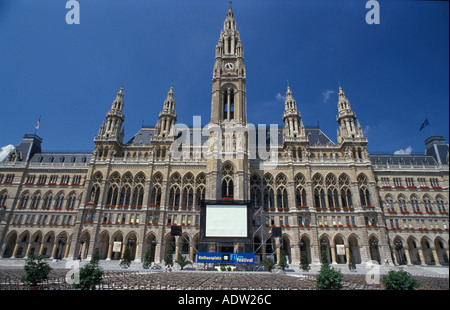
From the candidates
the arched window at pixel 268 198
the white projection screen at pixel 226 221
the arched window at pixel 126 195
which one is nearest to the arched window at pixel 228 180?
the arched window at pixel 268 198

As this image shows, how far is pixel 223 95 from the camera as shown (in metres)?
48.3

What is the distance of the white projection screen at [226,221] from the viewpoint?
31.4m

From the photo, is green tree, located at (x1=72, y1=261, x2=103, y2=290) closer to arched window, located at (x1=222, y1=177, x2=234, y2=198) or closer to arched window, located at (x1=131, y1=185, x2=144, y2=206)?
arched window, located at (x1=222, y1=177, x2=234, y2=198)

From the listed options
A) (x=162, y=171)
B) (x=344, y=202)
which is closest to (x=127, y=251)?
(x=162, y=171)

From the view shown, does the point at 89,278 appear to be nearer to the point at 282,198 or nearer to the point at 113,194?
the point at 282,198

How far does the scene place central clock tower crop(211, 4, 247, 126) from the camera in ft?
149

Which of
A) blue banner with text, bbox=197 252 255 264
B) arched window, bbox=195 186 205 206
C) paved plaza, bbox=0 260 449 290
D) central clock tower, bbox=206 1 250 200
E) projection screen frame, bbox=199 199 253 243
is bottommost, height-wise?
paved plaza, bbox=0 260 449 290

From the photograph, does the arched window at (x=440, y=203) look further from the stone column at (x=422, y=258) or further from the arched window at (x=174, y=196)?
the arched window at (x=174, y=196)

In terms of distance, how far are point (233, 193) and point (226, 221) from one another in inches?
353

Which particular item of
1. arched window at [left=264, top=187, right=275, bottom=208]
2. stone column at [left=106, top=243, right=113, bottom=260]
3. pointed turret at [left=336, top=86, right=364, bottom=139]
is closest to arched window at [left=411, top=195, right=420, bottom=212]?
pointed turret at [left=336, top=86, right=364, bottom=139]

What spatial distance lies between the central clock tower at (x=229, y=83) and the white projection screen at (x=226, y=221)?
703 inches

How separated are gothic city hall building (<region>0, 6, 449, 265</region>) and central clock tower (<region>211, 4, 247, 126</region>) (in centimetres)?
28
